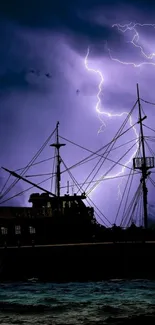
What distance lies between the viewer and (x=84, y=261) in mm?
32875

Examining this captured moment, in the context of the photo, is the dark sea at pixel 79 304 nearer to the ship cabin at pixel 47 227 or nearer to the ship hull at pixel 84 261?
the ship hull at pixel 84 261

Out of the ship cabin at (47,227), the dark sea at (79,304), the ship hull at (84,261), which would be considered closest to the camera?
the dark sea at (79,304)

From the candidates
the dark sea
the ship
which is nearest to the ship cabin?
the ship

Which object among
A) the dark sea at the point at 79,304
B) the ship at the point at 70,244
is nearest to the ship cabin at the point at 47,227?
the ship at the point at 70,244

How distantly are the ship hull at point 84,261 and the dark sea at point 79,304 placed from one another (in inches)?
166

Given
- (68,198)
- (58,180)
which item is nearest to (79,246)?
(68,198)

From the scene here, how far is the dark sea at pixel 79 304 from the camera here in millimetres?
14391

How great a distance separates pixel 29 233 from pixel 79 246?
12.5 metres

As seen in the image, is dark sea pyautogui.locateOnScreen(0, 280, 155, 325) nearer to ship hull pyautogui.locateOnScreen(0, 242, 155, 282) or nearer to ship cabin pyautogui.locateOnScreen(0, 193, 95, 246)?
ship hull pyautogui.locateOnScreen(0, 242, 155, 282)

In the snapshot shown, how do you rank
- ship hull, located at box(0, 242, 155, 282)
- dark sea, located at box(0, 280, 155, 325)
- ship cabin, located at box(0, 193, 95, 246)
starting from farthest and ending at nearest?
ship cabin, located at box(0, 193, 95, 246) < ship hull, located at box(0, 242, 155, 282) < dark sea, located at box(0, 280, 155, 325)

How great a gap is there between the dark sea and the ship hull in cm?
421

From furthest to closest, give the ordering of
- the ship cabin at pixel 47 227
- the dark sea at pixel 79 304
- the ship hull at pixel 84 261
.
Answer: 1. the ship cabin at pixel 47 227
2. the ship hull at pixel 84 261
3. the dark sea at pixel 79 304

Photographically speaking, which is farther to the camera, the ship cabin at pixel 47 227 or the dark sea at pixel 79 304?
the ship cabin at pixel 47 227

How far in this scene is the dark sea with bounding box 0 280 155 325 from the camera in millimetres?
14391
